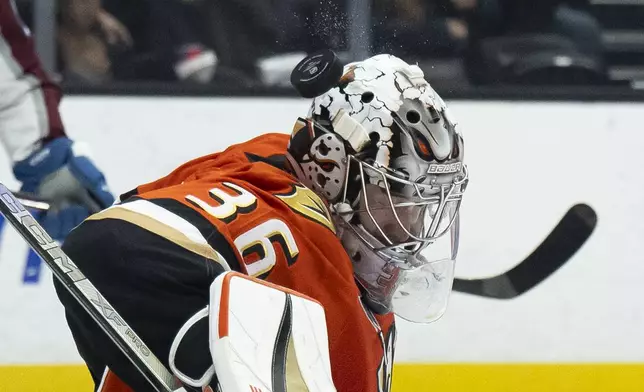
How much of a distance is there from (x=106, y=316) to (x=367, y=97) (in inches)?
23.1

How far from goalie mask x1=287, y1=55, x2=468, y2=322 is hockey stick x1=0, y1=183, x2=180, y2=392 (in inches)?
19.6

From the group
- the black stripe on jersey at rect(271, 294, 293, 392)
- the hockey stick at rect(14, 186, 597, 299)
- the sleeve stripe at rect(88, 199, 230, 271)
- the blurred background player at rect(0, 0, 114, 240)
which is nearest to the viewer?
the black stripe on jersey at rect(271, 294, 293, 392)

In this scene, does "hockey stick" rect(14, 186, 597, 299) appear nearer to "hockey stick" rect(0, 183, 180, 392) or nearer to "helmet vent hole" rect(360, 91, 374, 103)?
"helmet vent hole" rect(360, 91, 374, 103)

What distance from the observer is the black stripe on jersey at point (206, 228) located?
1325 millimetres

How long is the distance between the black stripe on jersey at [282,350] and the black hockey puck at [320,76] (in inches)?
20.9

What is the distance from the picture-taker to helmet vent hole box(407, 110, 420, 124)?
1.63 metres

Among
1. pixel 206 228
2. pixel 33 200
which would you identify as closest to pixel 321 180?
pixel 206 228

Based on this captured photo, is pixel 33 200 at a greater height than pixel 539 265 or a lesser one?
greater

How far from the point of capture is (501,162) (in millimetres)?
3033

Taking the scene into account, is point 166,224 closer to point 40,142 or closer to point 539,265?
point 40,142

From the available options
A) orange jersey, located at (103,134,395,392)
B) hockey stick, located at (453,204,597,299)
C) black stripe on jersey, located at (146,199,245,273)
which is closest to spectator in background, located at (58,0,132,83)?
hockey stick, located at (453,204,597,299)

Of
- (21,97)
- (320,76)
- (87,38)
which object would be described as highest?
(320,76)

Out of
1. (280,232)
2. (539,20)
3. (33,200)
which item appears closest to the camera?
(280,232)

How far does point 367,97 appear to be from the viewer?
1647 millimetres
